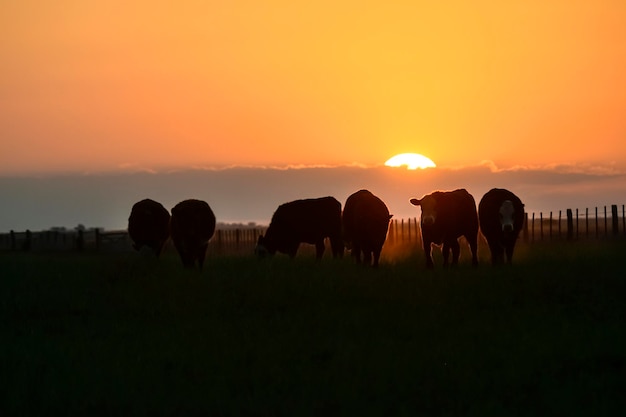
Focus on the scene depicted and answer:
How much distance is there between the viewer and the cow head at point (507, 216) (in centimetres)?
2092

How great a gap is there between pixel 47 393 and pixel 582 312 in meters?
8.16

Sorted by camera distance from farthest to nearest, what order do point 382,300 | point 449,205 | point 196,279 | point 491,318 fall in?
1. point 449,205
2. point 196,279
3. point 382,300
4. point 491,318

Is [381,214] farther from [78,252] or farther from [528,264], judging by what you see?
[78,252]

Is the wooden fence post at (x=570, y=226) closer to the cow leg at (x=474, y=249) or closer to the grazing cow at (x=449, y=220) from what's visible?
the grazing cow at (x=449, y=220)

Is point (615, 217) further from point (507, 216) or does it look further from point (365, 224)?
point (365, 224)

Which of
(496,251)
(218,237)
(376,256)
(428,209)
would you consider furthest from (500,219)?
(218,237)

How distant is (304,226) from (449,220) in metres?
5.49

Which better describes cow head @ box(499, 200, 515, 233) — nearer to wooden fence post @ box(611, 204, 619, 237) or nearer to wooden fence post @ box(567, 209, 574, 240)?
wooden fence post @ box(567, 209, 574, 240)

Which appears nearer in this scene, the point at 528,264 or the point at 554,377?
the point at 554,377

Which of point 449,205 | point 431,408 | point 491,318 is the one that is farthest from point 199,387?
point 449,205

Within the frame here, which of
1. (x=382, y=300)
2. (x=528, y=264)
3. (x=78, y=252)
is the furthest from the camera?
(x=78, y=252)

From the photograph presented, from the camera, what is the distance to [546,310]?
1396 cm

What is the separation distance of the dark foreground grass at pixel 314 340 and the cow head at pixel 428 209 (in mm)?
2365

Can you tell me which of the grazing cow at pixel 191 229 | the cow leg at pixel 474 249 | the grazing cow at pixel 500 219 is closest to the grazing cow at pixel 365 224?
the cow leg at pixel 474 249
